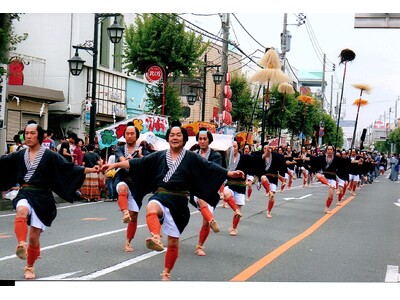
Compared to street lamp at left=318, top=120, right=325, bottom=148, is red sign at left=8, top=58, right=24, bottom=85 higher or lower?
higher

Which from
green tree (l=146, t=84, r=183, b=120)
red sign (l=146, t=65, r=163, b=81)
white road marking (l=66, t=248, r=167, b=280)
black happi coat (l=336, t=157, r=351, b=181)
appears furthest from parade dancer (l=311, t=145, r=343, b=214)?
green tree (l=146, t=84, r=183, b=120)

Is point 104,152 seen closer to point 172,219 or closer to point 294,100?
point 172,219

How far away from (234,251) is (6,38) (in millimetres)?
5671

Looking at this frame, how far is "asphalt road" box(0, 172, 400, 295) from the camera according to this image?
700cm

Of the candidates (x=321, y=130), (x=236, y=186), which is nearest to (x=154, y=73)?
(x=236, y=186)

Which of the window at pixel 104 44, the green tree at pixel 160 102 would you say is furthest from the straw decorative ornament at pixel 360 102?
the green tree at pixel 160 102

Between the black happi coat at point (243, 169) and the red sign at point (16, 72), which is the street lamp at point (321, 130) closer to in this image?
the black happi coat at point (243, 169)

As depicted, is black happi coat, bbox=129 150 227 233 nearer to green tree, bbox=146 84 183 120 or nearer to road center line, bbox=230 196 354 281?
road center line, bbox=230 196 354 281

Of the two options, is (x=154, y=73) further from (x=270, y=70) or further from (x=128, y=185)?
(x=128, y=185)

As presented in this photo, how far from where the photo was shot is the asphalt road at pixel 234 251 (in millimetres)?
7000

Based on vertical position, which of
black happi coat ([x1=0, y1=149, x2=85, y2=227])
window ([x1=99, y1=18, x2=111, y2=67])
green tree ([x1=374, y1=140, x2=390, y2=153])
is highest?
window ([x1=99, y1=18, x2=111, y2=67])

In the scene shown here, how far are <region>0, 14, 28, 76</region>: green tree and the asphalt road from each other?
9.79 feet

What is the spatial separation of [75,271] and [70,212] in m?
A: 6.65

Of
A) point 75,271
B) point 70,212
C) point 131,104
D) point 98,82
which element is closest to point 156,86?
point 131,104
